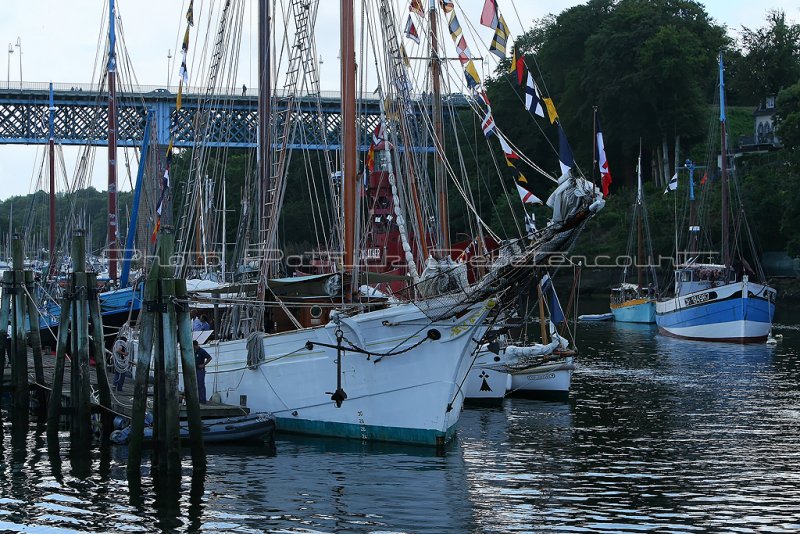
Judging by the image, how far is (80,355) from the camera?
1021 inches

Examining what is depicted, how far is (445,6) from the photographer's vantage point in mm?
31078

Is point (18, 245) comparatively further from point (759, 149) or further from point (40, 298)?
point (759, 149)

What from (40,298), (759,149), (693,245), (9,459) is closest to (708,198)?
(693,245)

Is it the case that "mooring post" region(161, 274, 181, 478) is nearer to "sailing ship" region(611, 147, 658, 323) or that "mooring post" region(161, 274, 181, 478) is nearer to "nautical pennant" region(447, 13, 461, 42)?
"nautical pennant" region(447, 13, 461, 42)

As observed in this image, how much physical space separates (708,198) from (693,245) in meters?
8.97

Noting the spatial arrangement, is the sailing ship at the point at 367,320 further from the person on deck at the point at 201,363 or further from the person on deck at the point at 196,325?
the person on deck at the point at 196,325

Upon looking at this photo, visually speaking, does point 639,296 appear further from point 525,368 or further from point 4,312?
point 4,312

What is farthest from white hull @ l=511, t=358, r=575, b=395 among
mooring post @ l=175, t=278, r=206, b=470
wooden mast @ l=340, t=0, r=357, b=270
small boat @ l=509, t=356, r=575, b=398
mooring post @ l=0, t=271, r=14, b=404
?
mooring post @ l=175, t=278, r=206, b=470

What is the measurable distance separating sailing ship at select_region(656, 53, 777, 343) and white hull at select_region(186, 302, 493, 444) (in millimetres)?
36632

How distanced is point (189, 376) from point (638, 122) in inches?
2938

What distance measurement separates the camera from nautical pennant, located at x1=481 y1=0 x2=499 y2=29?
2608 centimetres

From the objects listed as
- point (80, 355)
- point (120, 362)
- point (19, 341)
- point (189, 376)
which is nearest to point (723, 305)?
point (120, 362)

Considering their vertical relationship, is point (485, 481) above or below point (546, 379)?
below

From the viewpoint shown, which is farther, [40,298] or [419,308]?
[40,298]
